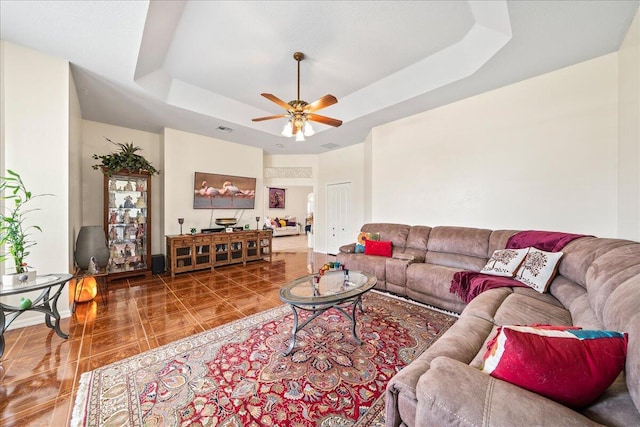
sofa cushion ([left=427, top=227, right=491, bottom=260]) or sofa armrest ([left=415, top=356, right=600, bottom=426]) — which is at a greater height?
sofa cushion ([left=427, top=227, right=491, bottom=260])

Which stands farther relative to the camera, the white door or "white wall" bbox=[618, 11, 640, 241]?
the white door

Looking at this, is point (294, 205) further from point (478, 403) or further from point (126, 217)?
point (478, 403)

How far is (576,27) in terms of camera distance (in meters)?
2.24

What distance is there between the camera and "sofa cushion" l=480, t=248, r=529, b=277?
8.46 feet

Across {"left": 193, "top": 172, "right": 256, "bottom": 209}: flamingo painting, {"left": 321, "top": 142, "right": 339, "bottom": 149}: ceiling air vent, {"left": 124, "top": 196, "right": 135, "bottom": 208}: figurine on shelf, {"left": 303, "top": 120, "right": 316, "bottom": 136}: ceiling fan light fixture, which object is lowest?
{"left": 124, "top": 196, "right": 135, "bottom": 208}: figurine on shelf

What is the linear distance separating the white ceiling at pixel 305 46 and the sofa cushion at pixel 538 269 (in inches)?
85.2

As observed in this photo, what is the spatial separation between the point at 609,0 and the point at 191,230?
622 centimetres

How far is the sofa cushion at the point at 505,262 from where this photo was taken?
8.46 ft

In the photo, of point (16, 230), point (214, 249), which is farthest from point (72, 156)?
point (214, 249)

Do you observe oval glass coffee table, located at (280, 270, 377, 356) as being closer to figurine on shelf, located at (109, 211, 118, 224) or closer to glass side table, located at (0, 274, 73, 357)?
glass side table, located at (0, 274, 73, 357)

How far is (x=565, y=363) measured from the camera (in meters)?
0.84

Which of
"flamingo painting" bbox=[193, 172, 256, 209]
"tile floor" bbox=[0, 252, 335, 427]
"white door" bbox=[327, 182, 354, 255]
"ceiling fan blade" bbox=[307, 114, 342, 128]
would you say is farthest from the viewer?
"white door" bbox=[327, 182, 354, 255]

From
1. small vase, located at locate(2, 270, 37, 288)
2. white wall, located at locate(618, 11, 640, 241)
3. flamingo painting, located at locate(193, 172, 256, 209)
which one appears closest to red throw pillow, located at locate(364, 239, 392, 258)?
white wall, located at locate(618, 11, 640, 241)

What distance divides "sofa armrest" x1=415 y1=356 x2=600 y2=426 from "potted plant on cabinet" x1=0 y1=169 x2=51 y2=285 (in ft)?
10.5
